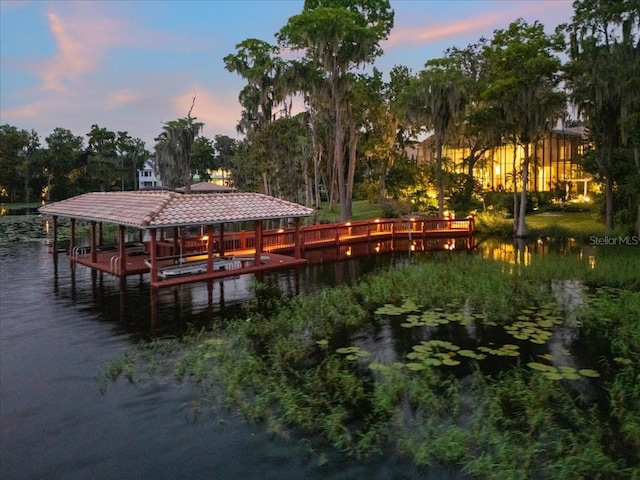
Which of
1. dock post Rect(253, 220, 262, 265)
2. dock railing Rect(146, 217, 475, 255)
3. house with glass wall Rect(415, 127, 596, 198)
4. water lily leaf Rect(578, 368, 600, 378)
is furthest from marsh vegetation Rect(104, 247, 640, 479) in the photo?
house with glass wall Rect(415, 127, 596, 198)

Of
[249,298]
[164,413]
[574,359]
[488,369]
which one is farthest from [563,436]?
[249,298]

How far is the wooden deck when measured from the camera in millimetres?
18750

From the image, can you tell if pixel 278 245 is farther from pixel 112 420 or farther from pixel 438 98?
→ pixel 112 420

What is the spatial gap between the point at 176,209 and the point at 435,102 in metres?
20.5

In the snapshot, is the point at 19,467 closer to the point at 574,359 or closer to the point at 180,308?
the point at 180,308

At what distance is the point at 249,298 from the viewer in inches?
597

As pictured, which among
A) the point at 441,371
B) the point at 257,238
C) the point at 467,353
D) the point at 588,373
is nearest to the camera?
the point at 588,373

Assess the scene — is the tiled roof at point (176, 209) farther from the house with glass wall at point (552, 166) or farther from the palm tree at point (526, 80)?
the house with glass wall at point (552, 166)

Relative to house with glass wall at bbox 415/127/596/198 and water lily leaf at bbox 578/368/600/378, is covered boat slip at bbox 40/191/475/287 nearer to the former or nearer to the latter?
water lily leaf at bbox 578/368/600/378

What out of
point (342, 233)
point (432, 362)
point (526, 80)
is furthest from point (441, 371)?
point (526, 80)

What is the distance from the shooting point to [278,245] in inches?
938

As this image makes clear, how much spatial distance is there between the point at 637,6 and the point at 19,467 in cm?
2882

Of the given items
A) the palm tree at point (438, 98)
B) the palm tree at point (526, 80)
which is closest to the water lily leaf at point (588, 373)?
the palm tree at point (526, 80)

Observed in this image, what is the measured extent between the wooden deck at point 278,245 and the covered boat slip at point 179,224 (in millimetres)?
43
